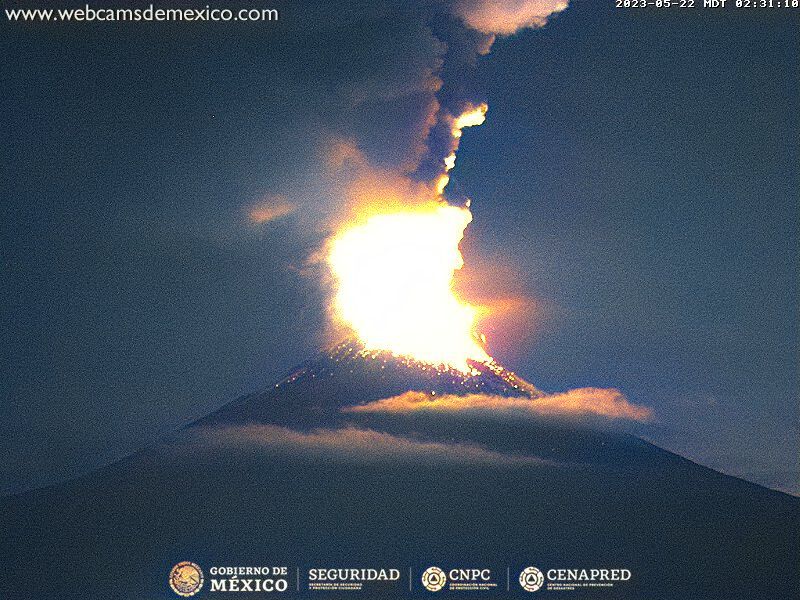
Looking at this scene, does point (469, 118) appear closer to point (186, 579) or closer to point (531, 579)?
point (531, 579)

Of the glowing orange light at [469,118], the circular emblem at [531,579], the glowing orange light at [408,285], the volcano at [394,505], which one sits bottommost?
the circular emblem at [531,579]

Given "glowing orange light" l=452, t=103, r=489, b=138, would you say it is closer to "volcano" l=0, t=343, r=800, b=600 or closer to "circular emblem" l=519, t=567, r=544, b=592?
"volcano" l=0, t=343, r=800, b=600

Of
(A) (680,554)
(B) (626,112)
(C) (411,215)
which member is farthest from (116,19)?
(A) (680,554)

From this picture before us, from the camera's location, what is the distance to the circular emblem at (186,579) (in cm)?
381

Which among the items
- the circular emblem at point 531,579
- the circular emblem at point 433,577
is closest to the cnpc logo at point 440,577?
the circular emblem at point 433,577

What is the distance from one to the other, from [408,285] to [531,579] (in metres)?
1.23

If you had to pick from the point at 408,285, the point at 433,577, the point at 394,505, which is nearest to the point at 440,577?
the point at 433,577

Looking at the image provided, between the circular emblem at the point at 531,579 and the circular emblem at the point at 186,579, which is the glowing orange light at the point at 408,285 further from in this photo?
the circular emblem at the point at 186,579

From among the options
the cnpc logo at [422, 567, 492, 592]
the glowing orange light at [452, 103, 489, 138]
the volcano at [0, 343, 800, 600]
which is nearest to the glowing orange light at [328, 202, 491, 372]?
the volcano at [0, 343, 800, 600]

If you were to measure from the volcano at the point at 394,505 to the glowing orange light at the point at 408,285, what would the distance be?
99mm

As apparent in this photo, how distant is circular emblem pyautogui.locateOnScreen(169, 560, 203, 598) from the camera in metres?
3.81

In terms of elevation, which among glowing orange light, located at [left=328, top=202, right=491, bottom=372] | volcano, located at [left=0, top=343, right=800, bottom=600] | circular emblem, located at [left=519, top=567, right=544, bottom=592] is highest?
glowing orange light, located at [left=328, top=202, right=491, bottom=372]

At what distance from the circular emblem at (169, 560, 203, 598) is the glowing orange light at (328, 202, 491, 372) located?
1.07 metres

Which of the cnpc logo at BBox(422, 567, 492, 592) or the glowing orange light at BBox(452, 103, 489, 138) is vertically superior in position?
the glowing orange light at BBox(452, 103, 489, 138)
